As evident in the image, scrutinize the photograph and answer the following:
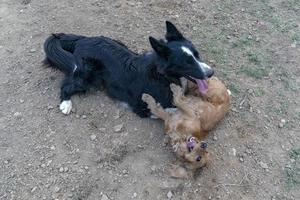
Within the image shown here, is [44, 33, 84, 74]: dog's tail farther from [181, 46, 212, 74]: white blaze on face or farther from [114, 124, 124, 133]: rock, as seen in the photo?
[181, 46, 212, 74]: white blaze on face

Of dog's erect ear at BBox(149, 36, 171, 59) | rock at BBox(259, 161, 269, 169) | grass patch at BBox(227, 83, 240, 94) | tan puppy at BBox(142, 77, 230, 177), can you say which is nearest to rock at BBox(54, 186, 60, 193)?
tan puppy at BBox(142, 77, 230, 177)

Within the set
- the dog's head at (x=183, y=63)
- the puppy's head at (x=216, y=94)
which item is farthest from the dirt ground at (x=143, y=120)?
the dog's head at (x=183, y=63)

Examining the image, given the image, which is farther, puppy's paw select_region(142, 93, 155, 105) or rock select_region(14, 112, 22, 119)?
rock select_region(14, 112, 22, 119)

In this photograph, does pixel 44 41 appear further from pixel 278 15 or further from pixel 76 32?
pixel 278 15

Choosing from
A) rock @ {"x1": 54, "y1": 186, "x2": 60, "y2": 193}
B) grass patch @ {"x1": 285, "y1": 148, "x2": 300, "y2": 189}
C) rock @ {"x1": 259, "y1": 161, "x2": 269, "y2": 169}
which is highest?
grass patch @ {"x1": 285, "y1": 148, "x2": 300, "y2": 189}

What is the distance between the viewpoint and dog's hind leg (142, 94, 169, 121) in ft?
13.2

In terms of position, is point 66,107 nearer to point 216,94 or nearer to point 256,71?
point 216,94

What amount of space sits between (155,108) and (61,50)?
1.19m

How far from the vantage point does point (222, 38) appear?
498 cm

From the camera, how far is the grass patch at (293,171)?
147 inches

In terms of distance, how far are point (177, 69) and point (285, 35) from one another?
1674 mm

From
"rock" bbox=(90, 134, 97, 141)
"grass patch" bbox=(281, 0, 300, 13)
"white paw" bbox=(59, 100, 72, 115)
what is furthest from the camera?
"grass patch" bbox=(281, 0, 300, 13)

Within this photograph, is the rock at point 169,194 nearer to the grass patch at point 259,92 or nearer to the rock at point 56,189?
the rock at point 56,189

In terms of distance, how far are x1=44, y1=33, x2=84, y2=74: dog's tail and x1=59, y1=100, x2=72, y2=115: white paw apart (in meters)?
0.35
